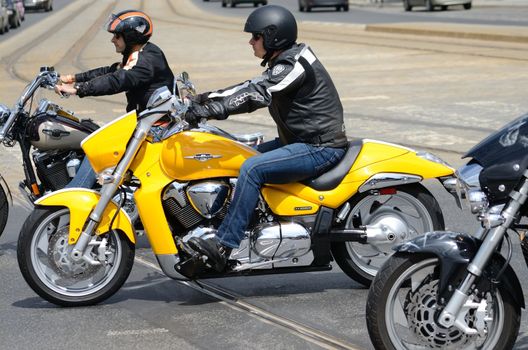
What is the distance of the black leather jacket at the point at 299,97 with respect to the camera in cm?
576

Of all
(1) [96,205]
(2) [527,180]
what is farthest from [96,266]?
(2) [527,180]

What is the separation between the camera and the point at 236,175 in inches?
235

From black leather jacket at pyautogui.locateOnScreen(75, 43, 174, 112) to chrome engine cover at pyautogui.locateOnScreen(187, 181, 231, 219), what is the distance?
136 centimetres

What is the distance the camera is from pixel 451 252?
173 inches

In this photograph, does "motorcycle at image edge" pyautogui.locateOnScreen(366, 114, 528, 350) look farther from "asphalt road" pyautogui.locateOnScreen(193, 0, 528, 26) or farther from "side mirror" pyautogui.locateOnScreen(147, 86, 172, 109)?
"asphalt road" pyautogui.locateOnScreen(193, 0, 528, 26)

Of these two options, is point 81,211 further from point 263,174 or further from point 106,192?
point 263,174

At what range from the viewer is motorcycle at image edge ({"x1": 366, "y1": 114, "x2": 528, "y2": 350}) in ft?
14.1

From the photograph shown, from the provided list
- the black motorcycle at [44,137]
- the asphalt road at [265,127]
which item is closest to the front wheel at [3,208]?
the black motorcycle at [44,137]

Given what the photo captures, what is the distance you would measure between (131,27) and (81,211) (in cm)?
180

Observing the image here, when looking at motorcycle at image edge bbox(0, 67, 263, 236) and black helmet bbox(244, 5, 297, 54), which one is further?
motorcycle at image edge bbox(0, 67, 263, 236)

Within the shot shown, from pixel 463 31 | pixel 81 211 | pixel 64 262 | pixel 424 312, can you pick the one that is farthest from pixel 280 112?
pixel 463 31

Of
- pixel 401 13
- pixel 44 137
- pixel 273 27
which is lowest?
pixel 401 13

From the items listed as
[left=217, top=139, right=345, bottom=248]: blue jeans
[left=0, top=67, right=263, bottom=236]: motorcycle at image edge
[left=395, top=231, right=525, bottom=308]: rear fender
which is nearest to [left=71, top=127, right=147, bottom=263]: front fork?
[left=217, top=139, right=345, bottom=248]: blue jeans

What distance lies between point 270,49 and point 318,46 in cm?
1923
